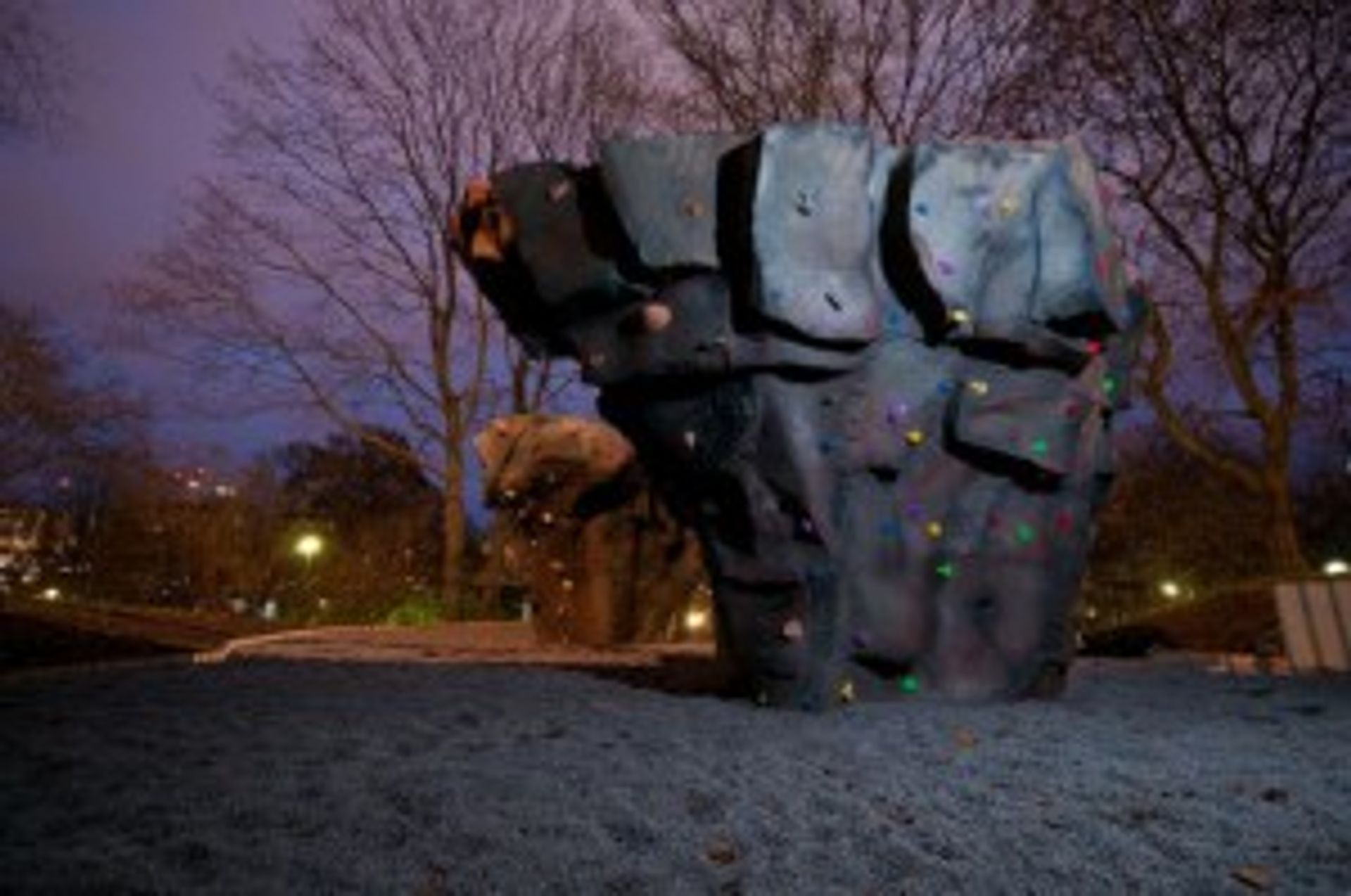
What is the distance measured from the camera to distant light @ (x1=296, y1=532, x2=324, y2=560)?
1749 cm

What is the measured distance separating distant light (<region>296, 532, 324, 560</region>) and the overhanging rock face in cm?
1422

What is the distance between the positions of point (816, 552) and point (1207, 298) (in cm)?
1081

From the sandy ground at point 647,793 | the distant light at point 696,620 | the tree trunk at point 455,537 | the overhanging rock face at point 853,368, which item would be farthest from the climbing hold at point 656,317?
the tree trunk at point 455,537

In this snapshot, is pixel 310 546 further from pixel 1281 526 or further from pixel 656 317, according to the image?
pixel 1281 526

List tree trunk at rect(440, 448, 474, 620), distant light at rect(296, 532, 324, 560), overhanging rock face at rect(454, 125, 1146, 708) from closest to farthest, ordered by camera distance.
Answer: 1. overhanging rock face at rect(454, 125, 1146, 708)
2. tree trunk at rect(440, 448, 474, 620)
3. distant light at rect(296, 532, 324, 560)

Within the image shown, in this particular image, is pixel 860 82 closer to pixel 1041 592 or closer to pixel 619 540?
pixel 619 540

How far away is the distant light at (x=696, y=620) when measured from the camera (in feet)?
31.2

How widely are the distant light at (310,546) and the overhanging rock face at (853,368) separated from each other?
14225mm

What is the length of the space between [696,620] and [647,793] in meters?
7.33

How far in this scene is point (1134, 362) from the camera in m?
5.09

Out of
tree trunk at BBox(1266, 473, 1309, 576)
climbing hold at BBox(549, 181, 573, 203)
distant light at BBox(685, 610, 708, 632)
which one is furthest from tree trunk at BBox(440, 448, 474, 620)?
climbing hold at BBox(549, 181, 573, 203)

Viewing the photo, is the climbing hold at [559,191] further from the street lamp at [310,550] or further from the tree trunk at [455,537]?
the street lamp at [310,550]

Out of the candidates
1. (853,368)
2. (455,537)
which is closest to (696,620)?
(853,368)

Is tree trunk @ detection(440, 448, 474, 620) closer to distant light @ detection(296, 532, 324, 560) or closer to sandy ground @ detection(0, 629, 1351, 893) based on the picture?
distant light @ detection(296, 532, 324, 560)
